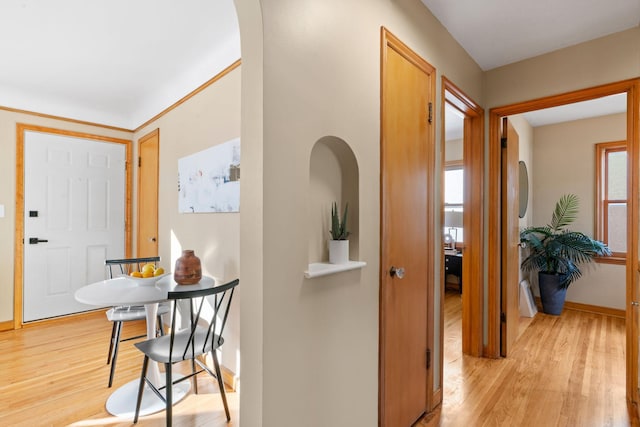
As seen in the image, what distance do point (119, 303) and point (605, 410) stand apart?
9.87ft

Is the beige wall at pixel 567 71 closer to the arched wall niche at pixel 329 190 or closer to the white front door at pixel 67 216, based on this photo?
the arched wall niche at pixel 329 190

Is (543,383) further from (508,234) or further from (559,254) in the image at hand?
(559,254)

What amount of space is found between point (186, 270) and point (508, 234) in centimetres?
261

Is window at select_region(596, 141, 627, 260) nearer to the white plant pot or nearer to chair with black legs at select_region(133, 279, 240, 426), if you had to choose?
the white plant pot

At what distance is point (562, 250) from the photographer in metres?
3.85

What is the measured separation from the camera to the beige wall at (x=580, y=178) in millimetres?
3896

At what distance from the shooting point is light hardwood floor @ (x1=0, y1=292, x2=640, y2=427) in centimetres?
193

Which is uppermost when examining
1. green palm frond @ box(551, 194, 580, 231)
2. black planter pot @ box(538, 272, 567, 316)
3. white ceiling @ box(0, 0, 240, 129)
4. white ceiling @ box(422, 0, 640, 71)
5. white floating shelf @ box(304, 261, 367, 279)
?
white ceiling @ box(0, 0, 240, 129)

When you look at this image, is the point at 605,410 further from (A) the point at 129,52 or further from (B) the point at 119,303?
(A) the point at 129,52

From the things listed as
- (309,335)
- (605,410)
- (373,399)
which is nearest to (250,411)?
(309,335)

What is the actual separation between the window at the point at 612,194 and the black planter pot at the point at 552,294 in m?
0.78

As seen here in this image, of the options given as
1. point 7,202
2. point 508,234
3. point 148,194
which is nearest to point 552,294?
point 508,234

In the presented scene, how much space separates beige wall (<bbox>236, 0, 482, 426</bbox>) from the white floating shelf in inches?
1.7

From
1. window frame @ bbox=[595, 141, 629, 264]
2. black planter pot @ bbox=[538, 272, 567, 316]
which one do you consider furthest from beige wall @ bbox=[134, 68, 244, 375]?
window frame @ bbox=[595, 141, 629, 264]
